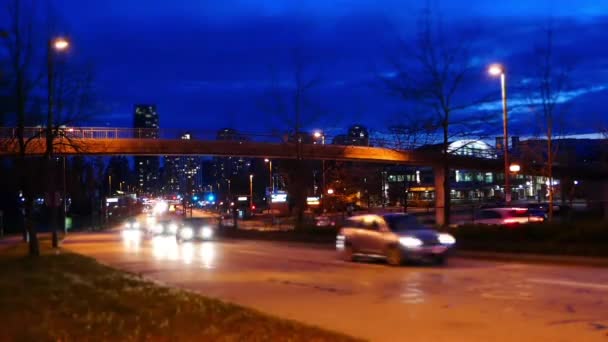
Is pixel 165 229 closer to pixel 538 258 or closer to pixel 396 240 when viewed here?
pixel 396 240

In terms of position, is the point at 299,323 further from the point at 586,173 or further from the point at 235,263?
the point at 586,173

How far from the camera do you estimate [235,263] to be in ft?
Answer: 84.2

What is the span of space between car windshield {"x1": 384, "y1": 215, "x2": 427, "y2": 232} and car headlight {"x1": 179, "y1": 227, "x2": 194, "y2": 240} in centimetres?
2282

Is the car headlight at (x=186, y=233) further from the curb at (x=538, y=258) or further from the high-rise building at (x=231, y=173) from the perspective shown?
the curb at (x=538, y=258)

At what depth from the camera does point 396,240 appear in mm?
22641

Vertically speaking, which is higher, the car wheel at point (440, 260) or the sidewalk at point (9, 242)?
the car wheel at point (440, 260)

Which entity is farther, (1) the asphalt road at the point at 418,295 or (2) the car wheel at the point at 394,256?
(2) the car wheel at the point at 394,256

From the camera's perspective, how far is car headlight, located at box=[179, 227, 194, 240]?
144 ft

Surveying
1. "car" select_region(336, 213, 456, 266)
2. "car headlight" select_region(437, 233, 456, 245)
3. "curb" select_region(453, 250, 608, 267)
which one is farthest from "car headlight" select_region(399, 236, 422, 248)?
"curb" select_region(453, 250, 608, 267)

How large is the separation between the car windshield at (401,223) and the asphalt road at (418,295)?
130 centimetres

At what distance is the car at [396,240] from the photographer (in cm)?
2236

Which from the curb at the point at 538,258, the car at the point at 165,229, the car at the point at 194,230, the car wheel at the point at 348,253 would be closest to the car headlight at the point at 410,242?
the car wheel at the point at 348,253

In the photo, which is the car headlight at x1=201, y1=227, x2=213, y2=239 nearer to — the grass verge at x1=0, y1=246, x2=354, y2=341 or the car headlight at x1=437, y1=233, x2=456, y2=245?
the car headlight at x1=437, y1=233, x2=456, y2=245

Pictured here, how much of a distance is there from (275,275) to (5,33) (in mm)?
13567
